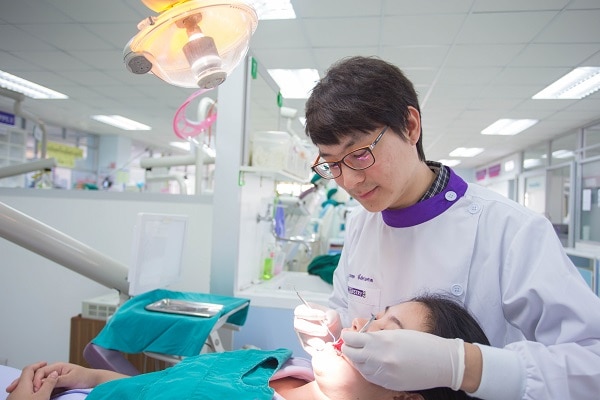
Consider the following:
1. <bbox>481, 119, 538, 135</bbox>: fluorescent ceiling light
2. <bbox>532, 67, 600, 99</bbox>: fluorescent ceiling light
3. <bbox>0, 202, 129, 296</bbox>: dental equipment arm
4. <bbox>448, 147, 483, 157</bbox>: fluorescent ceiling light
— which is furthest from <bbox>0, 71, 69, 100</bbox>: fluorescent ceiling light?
<bbox>448, 147, 483, 157</bbox>: fluorescent ceiling light

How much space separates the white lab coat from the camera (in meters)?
0.77

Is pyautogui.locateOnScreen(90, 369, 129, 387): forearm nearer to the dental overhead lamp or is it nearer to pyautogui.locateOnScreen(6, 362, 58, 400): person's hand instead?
pyautogui.locateOnScreen(6, 362, 58, 400): person's hand

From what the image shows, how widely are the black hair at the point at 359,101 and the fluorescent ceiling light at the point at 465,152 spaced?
394 inches

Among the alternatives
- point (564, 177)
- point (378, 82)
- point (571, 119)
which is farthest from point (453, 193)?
point (564, 177)

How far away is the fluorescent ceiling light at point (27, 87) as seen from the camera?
19.5 feet

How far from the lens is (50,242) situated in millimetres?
1377

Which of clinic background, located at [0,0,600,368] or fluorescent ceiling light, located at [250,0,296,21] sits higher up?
fluorescent ceiling light, located at [250,0,296,21]

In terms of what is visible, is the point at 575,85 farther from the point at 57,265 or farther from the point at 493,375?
the point at 57,265

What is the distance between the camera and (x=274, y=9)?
3596 millimetres

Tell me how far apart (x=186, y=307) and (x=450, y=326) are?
1.04 meters

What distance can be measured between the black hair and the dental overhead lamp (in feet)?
0.83

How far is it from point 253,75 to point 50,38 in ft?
11.8

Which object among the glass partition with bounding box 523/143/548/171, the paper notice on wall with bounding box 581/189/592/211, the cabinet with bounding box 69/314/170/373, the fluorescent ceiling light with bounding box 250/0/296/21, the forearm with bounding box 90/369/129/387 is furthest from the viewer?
the glass partition with bounding box 523/143/548/171

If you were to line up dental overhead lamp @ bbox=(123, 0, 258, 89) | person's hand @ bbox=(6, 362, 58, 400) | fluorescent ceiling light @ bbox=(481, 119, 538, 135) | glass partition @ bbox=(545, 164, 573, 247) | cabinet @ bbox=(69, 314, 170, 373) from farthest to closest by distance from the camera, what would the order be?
glass partition @ bbox=(545, 164, 573, 247), fluorescent ceiling light @ bbox=(481, 119, 538, 135), cabinet @ bbox=(69, 314, 170, 373), person's hand @ bbox=(6, 362, 58, 400), dental overhead lamp @ bbox=(123, 0, 258, 89)
